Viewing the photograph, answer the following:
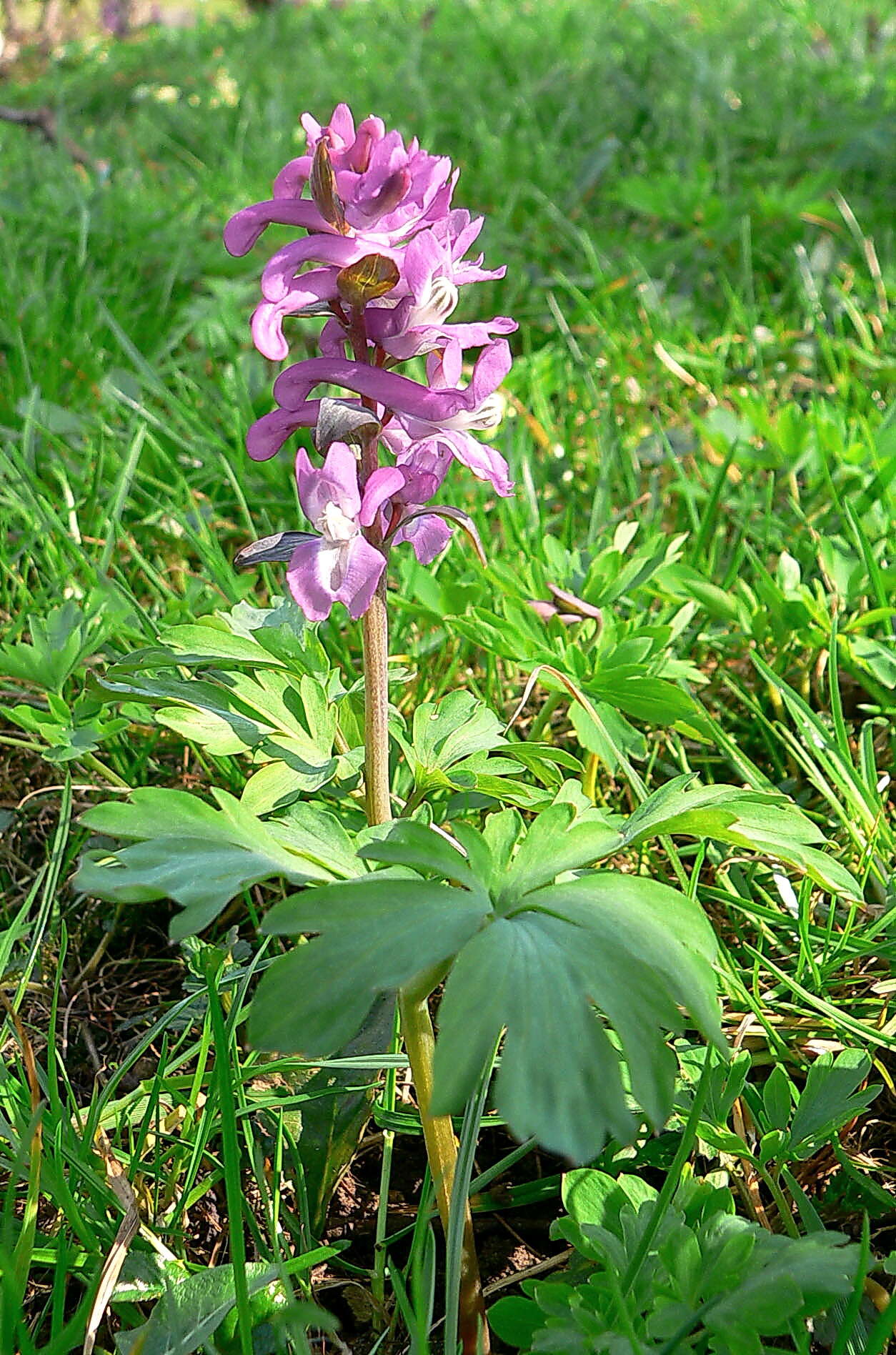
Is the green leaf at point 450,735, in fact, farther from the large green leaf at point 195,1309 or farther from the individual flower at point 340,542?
the large green leaf at point 195,1309

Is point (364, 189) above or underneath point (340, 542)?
above

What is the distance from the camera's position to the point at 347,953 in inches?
34.9

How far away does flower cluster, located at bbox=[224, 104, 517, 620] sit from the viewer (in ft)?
3.57

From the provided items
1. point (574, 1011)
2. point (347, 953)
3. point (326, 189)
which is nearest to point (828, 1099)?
point (574, 1011)

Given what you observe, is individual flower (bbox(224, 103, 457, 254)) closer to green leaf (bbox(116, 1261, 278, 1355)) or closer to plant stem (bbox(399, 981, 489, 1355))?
plant stem (bbox(399, 981, 489, 1355))

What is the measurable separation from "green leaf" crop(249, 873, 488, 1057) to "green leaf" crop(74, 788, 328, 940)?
6 cm

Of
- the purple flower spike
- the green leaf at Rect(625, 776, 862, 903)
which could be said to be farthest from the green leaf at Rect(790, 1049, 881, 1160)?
the purple flower spike

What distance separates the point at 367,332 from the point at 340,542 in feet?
0.71

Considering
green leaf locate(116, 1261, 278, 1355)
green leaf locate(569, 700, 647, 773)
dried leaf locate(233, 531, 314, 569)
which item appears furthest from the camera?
green leaf locate(569, 700, 647, 773)

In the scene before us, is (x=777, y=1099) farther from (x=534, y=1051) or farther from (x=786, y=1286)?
(x=534, y=1051)

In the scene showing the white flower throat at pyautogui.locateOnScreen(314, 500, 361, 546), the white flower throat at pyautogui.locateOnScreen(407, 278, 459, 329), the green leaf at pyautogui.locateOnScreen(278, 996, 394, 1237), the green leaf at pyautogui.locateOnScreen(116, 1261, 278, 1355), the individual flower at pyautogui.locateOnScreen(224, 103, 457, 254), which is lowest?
the green leaf at pyautogui.locateOnScreen(278, 996, 394, 1237)

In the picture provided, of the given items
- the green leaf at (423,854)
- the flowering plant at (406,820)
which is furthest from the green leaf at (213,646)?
the green leaf at (423,854)

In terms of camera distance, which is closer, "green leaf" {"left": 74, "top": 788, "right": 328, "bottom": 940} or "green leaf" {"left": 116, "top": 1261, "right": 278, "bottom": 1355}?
"green leaf" {"left": 74, "top": 788, "right": 328, "bottom": 940}

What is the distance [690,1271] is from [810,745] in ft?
2.86
